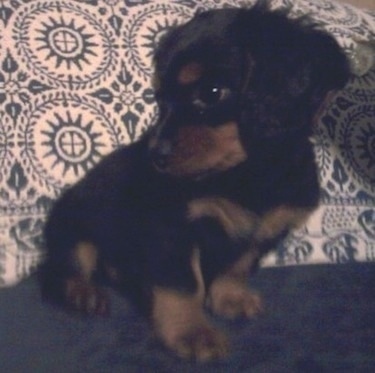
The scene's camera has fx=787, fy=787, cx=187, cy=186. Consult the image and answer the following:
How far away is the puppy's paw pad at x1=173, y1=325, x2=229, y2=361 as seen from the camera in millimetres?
1262

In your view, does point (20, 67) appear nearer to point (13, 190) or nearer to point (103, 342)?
point (13, 190)

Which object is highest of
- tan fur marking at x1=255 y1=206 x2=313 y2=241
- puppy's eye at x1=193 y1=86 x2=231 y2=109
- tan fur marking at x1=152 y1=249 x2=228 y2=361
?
puppy's eye at x1=193 y1=86 x2=231 y2=109

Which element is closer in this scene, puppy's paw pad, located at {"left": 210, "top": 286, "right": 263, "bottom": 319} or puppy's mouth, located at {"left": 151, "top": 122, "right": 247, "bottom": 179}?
puppy's mouth, located at {"left": 151, "top": 122, "right": 247, "bottom": 179}

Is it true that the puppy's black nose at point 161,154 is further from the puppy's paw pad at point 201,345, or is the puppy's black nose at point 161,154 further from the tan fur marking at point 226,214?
the puppy's paw pad at point 201,345

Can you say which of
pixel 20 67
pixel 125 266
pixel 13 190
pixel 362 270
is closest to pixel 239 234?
pixel 125 266

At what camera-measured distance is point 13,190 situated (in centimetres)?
168

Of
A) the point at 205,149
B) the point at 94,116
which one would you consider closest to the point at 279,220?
the point at 205,149

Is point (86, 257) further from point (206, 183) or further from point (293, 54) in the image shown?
point (293, 54)

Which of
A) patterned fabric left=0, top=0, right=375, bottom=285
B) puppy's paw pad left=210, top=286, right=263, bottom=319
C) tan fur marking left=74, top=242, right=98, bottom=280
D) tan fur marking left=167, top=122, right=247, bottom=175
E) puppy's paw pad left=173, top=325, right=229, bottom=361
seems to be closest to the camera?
puppy's paw pad left=173, top=325, right=229, bottom=361

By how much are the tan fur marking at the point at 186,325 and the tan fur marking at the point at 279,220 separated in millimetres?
189

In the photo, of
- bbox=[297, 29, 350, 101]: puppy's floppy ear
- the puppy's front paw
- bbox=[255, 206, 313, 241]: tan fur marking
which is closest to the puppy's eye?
bbox=[297, 29, 350, 101]: puppy's floppy ear

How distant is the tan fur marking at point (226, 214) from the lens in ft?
4.70

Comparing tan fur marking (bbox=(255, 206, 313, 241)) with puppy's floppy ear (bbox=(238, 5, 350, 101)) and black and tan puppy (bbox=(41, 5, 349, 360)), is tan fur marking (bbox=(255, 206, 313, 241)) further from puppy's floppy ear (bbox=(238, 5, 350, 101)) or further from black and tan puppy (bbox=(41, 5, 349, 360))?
puppy's floppy ear (bbox=(238, 5, 350, 101))

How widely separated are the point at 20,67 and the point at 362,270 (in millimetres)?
868
